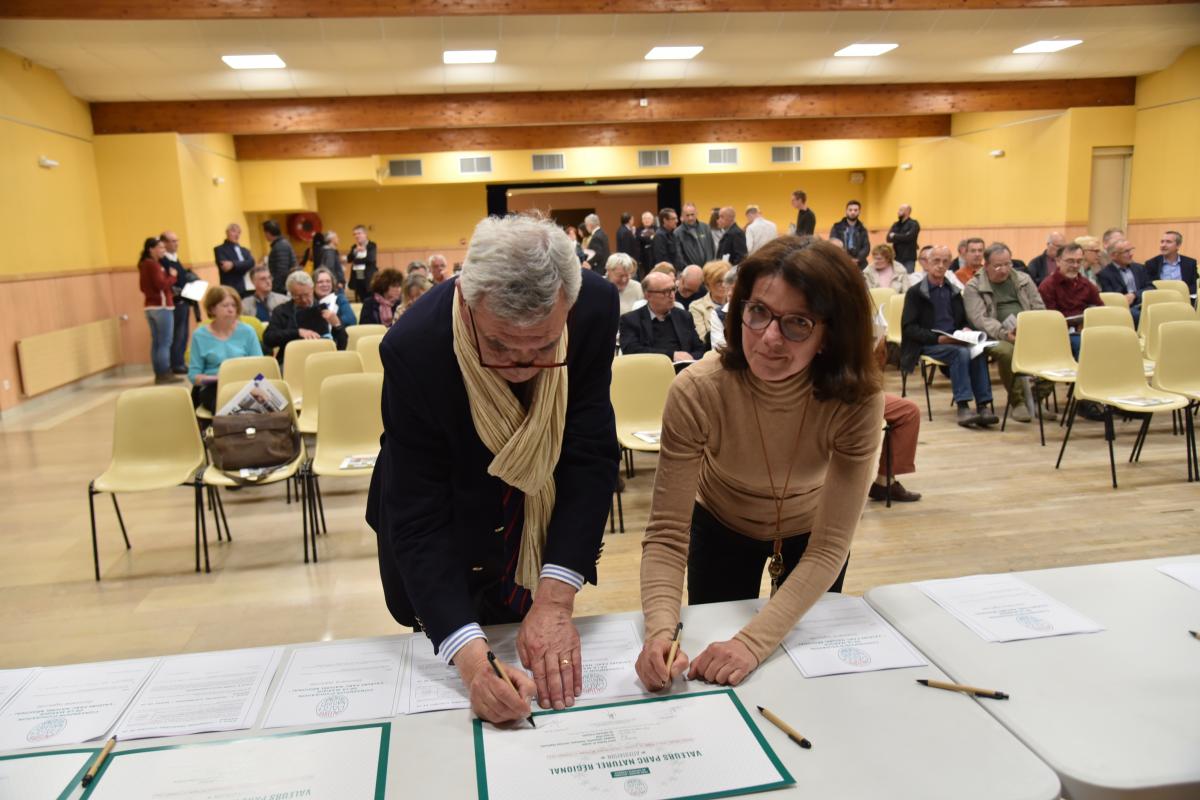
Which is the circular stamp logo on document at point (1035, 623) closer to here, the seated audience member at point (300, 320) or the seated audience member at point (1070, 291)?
the seated audience member at point (300, 320)

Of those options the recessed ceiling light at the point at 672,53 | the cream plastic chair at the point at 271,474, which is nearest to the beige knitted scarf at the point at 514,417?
the cream plastic chair at the point at 271,474

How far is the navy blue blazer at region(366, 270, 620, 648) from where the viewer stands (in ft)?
4.59

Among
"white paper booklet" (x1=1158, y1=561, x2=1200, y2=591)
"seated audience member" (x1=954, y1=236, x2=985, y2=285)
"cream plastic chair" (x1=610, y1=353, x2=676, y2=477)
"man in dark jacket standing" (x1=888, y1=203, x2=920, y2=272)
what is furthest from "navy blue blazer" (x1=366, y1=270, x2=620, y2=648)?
"man in dark jacket standing" (x1=888, y1=203, x2=920, y2=272)

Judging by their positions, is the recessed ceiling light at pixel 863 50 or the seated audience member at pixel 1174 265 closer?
the seated audience member at pixel 1174 265

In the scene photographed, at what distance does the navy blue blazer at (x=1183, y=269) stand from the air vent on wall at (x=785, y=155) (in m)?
8.13

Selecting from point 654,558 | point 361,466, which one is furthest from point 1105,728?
point 361,466

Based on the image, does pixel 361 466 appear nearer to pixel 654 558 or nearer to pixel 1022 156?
pixel 654 558

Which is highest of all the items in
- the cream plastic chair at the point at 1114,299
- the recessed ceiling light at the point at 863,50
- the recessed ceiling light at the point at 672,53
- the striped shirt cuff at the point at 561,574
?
the recessed ceiling light at the point at 863,50

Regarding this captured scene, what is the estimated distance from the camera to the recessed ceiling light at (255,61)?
860 centimetres

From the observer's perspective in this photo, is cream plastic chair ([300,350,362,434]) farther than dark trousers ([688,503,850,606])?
Yes

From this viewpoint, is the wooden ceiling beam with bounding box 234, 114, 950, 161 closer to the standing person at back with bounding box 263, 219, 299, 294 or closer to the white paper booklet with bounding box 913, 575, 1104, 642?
the standing person at back with bounding box 263, 219, 299, 294

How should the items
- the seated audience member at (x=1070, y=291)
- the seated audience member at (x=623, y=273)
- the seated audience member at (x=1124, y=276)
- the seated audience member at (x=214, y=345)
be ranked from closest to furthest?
the seated audience member at (x=214, y=345)
the seated audience member at (x=1070, y=291)
the seated audience member at (x=623, y=273)
the seated audience member at (x=1124, y=276)

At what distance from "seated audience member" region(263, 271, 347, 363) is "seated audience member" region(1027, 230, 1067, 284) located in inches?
254

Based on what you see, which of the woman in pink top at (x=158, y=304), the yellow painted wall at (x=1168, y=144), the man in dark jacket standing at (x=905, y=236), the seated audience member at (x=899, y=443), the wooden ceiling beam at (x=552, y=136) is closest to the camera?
the seated audience member at (x=899, y=443)
